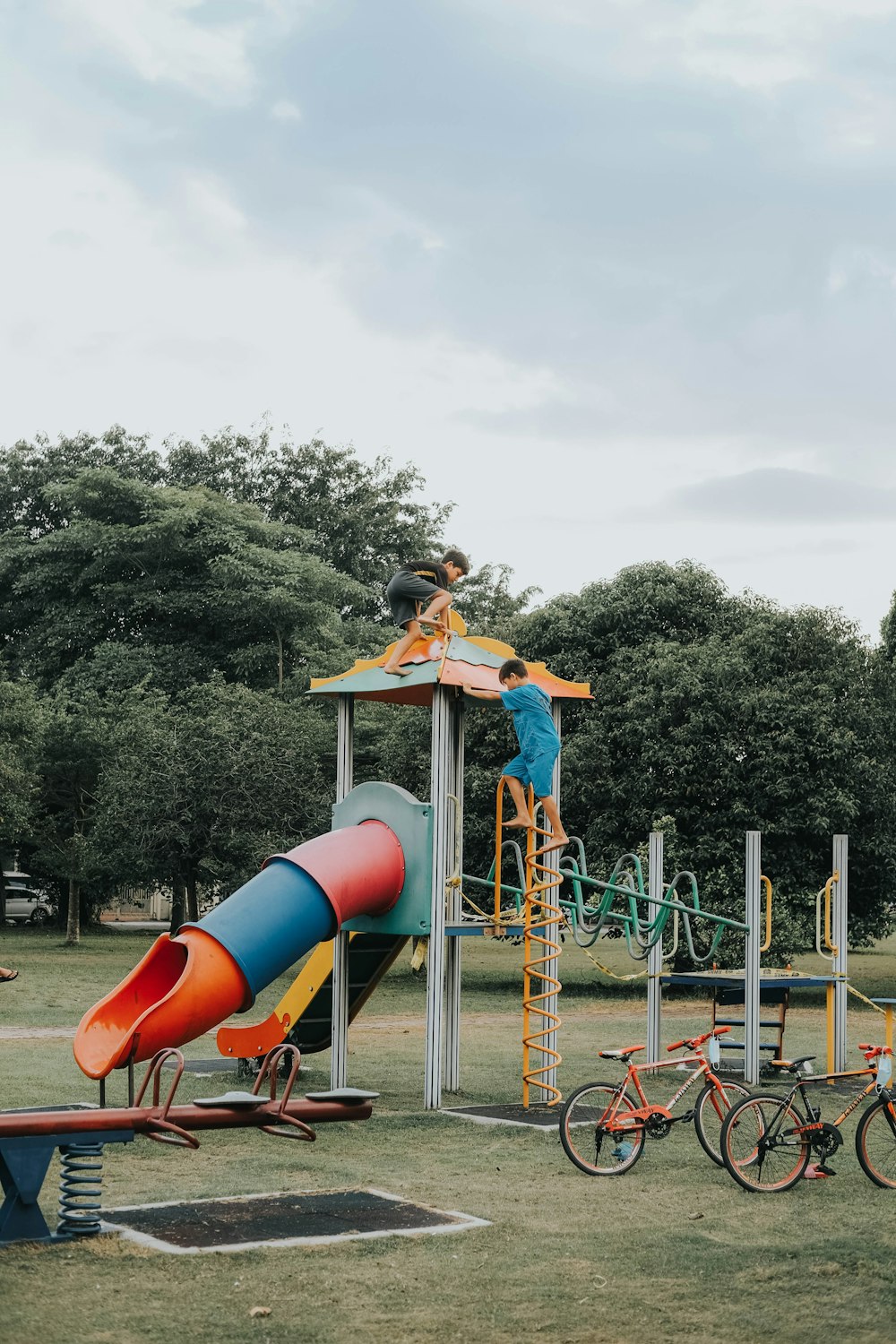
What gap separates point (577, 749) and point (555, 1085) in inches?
438

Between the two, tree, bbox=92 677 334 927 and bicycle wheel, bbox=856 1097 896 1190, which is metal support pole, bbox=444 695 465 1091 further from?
tree, bbox=92 677 334 927

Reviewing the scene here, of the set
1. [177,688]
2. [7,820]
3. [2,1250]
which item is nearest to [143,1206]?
[2,1250]

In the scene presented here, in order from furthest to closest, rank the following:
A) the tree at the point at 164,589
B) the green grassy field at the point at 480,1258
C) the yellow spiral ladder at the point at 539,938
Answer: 1. the tree at the point at 164,589
2. the yellow spiral ladder at the point at 539,938
3. the green grassy field at the point at 480,1258

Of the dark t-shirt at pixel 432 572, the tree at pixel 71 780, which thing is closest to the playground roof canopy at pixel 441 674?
the dark t-shirt at pixel 432 572

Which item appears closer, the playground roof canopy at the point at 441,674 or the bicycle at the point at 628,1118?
the bicycle at the point at 628,1118

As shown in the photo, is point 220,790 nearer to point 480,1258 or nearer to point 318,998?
point 318,998

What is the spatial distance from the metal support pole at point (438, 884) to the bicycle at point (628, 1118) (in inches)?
105

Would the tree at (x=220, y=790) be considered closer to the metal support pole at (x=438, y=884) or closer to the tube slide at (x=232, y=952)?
the metal support pole at (x=438, y=884)

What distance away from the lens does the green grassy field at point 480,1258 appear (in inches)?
249

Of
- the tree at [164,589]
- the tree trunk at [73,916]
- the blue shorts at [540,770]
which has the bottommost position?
the tree trunk at [73,916]

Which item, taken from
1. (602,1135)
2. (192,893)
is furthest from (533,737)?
(192,893)

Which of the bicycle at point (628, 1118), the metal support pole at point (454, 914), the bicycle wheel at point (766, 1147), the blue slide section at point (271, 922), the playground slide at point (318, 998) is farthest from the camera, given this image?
the playground slide at point (318, 998)

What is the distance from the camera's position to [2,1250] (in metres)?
7.43

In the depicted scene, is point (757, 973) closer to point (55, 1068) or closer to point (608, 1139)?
point (608, 1139)
